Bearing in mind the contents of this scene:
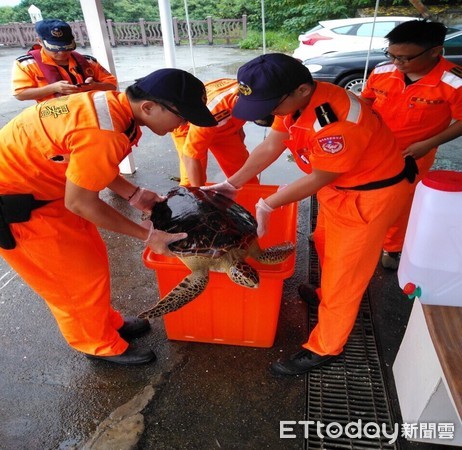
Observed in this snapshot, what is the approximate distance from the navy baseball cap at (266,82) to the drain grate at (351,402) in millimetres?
1440

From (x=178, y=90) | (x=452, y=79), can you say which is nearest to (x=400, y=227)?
(x=452, y=79)

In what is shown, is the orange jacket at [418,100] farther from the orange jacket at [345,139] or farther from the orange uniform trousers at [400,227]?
the orange jacket at [345,139]

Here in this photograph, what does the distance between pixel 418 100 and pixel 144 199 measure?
1.80 metres

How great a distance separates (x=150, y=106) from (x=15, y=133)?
22.2 inches

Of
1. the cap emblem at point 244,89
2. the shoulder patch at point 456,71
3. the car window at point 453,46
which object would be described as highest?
the cap emblem at point 244,89

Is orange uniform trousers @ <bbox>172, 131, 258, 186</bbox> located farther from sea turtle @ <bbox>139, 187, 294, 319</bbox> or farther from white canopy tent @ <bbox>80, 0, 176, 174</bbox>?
white canopy tent @ <bbox>80, 0, 176, 174</bbox>

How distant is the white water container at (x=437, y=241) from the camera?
70.0 inches

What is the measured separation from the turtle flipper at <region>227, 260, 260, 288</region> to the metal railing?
694 inches

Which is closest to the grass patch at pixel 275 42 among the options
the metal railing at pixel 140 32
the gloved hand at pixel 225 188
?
the metal railing at pixel 140 32

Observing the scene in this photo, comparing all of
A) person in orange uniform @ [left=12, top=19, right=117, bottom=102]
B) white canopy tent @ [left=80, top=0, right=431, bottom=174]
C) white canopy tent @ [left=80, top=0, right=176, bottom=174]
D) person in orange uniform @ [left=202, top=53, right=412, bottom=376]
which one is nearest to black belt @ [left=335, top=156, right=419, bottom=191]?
person in orange uniform @ [left=202, top=53, right=412, bottom=376]

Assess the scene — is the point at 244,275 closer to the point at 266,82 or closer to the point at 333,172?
the point at 333,172

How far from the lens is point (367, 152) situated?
1551 mm

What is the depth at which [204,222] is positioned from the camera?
1863mm

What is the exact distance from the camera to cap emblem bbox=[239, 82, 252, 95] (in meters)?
1.37
